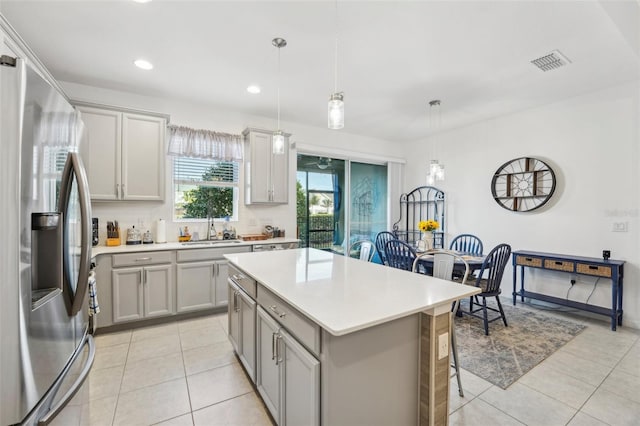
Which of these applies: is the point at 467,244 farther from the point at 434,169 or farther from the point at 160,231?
the point at 160,231

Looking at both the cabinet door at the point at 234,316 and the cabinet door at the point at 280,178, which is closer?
the cabinet door at the point at 234,316

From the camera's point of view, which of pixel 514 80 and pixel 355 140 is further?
pixel 355 140

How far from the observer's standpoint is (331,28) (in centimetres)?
232

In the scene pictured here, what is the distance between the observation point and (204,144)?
3941 mm

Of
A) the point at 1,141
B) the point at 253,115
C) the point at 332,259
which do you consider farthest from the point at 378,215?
the point at 1,141

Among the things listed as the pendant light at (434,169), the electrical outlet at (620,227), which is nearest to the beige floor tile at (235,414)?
the pendant light at (434,169)

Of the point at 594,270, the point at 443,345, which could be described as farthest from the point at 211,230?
the point at 594,270

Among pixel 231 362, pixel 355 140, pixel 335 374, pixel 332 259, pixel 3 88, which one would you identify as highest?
pixel 355 140

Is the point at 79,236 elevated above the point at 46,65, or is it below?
below

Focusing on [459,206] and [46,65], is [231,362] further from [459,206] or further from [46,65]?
[459,206]

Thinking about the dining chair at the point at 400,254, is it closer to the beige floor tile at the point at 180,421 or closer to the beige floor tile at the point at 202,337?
the beige floor tile at the point at 202,337

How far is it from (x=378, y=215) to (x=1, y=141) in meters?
5.57

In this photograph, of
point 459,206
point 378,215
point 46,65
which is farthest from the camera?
point 378,215

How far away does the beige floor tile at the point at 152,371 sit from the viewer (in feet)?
7.24
